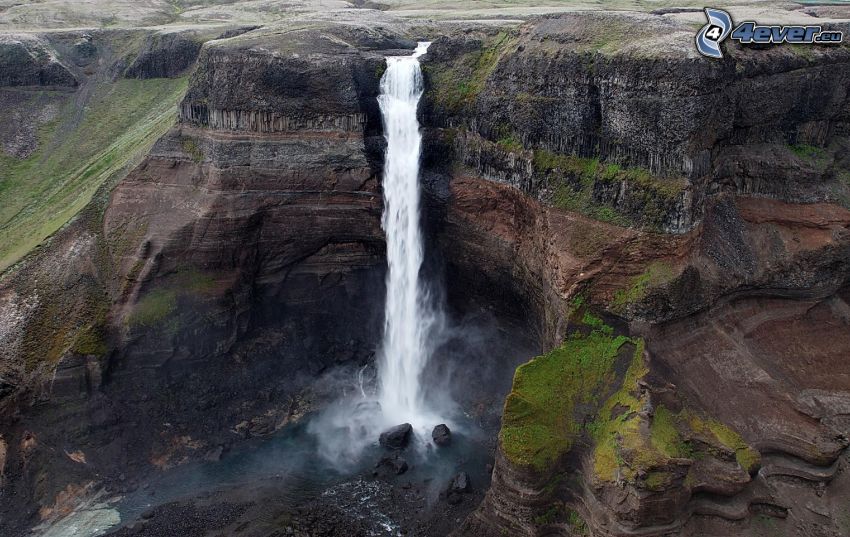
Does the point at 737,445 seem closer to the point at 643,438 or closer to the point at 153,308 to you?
the point at 643,438

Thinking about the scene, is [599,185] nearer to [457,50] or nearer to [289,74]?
[457,50]

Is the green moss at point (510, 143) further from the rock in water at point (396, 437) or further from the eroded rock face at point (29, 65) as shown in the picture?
the eroded rock face at point (29, 65)

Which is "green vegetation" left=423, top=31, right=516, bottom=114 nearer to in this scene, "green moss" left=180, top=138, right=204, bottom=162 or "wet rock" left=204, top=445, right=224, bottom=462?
"green moss" left=180, top=138, right=204, bottom=162

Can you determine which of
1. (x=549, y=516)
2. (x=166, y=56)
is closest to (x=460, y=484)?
(x=549, y=516)

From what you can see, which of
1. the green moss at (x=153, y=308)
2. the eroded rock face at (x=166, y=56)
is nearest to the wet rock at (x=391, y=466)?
the green moss at (x=153, y=308)

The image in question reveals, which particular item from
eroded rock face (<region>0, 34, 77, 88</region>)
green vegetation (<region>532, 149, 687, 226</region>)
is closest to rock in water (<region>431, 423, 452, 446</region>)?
green vegetation (<region>532, 149, 687, 226</region>)

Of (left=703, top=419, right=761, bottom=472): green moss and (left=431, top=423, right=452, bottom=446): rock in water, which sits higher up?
(left=703, top=419, right=761, bottom=472): green moss
